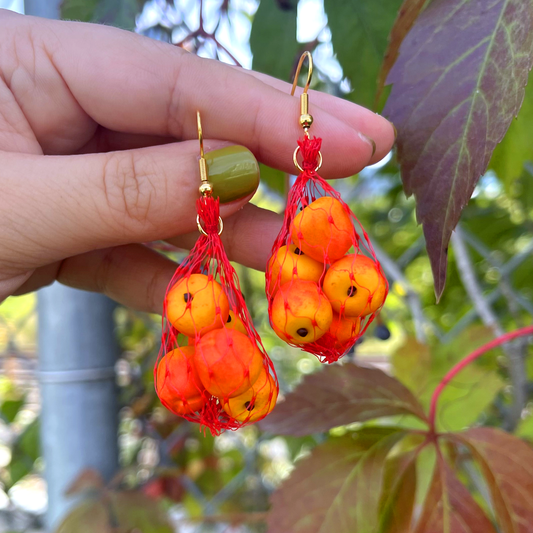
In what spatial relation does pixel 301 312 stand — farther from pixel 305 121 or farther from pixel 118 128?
pixel 118 128

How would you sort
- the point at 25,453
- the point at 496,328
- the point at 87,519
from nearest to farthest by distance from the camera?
the point at 496,328 < the point at 87,519 < the point at 25,453

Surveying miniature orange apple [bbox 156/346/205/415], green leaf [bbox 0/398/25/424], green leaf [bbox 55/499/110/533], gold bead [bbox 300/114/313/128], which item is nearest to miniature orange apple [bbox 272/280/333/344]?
miniature orange apple [bbox 156/346/205/415]

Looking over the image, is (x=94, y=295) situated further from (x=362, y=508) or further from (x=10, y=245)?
(x=362, y=508)

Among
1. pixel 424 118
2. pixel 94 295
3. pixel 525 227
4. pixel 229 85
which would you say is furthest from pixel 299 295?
pixel 525 227

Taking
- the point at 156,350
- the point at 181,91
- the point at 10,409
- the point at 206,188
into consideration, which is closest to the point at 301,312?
the point at 206,188

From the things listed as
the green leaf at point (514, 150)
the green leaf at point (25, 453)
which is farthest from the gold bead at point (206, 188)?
the green leaf at point (25, 453)

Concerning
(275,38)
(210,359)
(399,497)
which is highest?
(275,38)

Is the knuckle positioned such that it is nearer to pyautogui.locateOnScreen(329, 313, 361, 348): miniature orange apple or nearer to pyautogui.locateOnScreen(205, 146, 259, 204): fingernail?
pyautogui.locateOnScreen(205, 146, 259, 204): fingernail
